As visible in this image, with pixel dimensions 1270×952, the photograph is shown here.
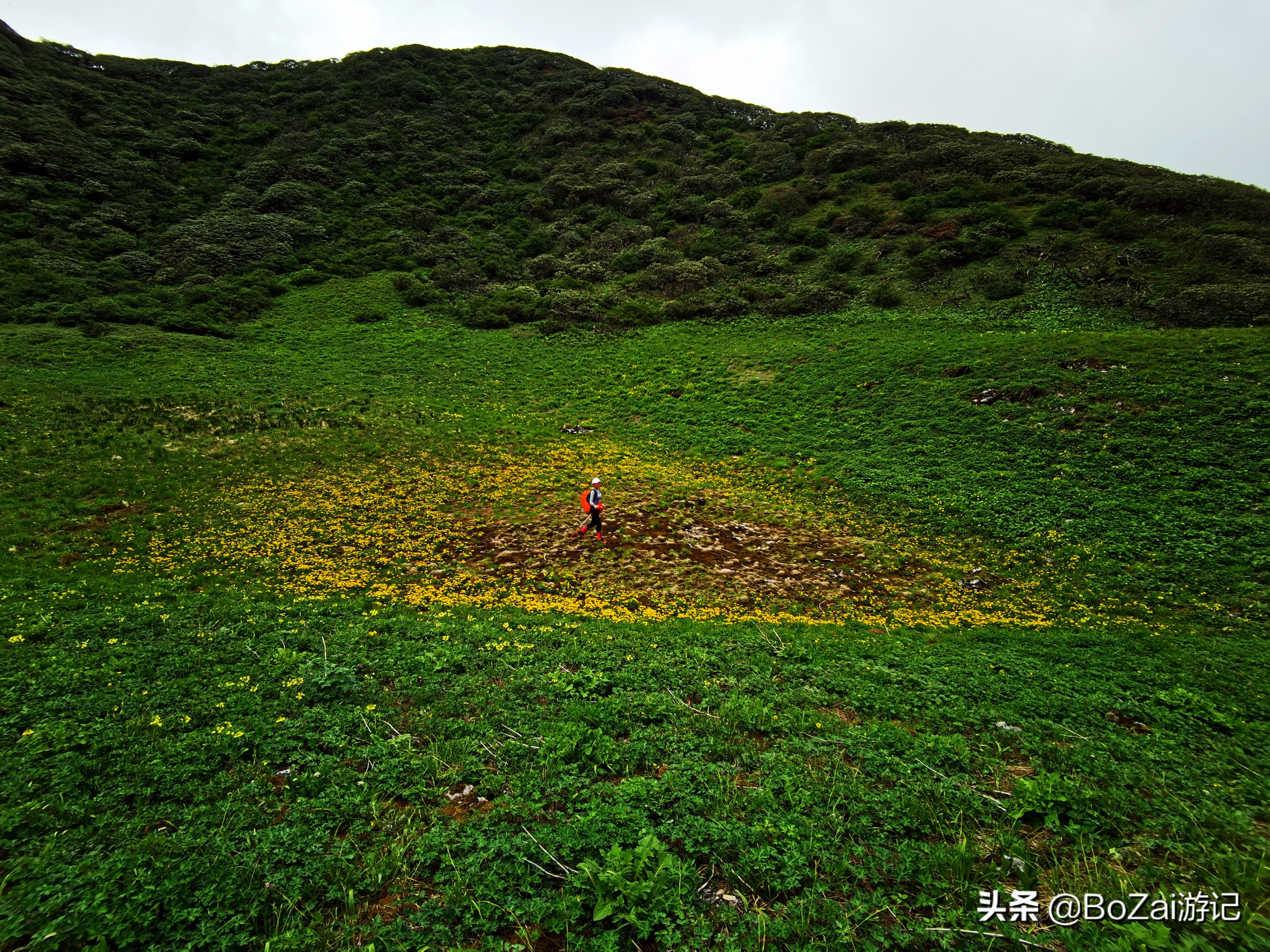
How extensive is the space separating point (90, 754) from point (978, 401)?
27.9m

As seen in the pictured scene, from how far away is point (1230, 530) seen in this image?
13062 mm

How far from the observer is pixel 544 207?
56.1 metres

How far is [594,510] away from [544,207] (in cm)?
5278

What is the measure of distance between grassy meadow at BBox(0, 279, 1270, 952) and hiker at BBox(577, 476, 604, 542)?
1.53 feet

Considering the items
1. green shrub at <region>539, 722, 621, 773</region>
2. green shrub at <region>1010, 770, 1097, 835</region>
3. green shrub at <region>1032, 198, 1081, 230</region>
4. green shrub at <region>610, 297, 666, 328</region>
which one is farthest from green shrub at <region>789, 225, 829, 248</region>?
green shrub at <region>539, 722, 621, 773</region>

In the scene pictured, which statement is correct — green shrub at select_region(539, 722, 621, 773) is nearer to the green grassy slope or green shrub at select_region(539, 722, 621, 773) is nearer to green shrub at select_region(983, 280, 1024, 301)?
the green grassy slope

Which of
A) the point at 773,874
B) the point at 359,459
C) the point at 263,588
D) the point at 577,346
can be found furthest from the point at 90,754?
the point at 577,346

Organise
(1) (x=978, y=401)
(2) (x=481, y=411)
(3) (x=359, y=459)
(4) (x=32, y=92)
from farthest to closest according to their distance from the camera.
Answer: (4) (x=32, y=92) → (2) (x=481, y=411) → (1) (x=978, y=401) → (3) (x=359, y=459)

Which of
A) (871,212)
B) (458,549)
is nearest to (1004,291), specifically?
(871,212)

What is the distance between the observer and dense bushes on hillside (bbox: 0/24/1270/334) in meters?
31.5

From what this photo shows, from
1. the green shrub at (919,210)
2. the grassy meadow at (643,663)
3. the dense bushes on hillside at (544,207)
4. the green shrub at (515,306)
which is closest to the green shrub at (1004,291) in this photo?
the dense bushes on hillside at (544,207)

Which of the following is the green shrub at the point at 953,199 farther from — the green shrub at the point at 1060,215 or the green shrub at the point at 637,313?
the green shrub at the point at 637,313

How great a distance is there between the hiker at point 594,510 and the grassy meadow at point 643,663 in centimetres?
47

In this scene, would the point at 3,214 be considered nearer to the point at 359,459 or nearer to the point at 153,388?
the point at 153,388
